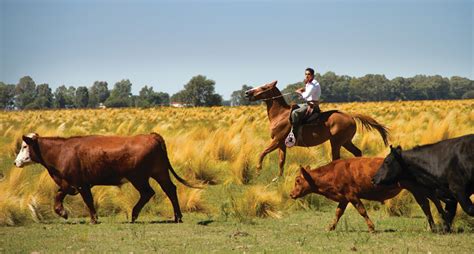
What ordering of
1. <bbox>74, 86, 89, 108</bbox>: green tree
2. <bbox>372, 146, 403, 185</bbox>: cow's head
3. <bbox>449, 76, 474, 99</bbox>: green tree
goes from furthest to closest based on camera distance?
<bbox>74, 86, 89, 108</bbox>: green tree < <bbox>449, 76, 474, 99</bbox>: green tree < <bbox>372, 146, 403, 185</bbox>: cow's head

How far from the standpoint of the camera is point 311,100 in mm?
16391

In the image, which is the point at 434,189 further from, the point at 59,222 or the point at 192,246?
the point at 59,222

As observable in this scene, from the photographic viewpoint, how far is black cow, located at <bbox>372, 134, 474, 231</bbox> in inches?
370

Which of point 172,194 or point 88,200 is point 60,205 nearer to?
point 88,200

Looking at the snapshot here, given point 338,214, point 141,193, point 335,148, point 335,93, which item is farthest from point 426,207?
point 335,93

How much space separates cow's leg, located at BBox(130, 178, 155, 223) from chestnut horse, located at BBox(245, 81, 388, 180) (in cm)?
512

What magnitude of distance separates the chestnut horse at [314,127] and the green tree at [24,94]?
102309 millimetres

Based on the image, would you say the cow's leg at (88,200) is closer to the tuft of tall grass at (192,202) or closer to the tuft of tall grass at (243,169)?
the tuft of tall grass at (192,202)

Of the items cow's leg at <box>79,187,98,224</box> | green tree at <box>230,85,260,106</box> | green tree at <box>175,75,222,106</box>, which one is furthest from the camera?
green tree at <box>175,75,222,106</box>

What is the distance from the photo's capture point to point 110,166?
11.8 meters

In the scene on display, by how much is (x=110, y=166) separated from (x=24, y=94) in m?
117

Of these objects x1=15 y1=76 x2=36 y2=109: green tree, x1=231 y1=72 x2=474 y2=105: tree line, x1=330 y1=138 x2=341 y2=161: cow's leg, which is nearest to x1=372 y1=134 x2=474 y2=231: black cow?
x1=330 y1=138 x2=341 y2=161: cow's leg

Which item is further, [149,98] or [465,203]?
[149,98]

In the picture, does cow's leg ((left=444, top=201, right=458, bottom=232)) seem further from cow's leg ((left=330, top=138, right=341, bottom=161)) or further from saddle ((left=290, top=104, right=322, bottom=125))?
saddle ((left=290, top=104, right=322, bottom=125))
